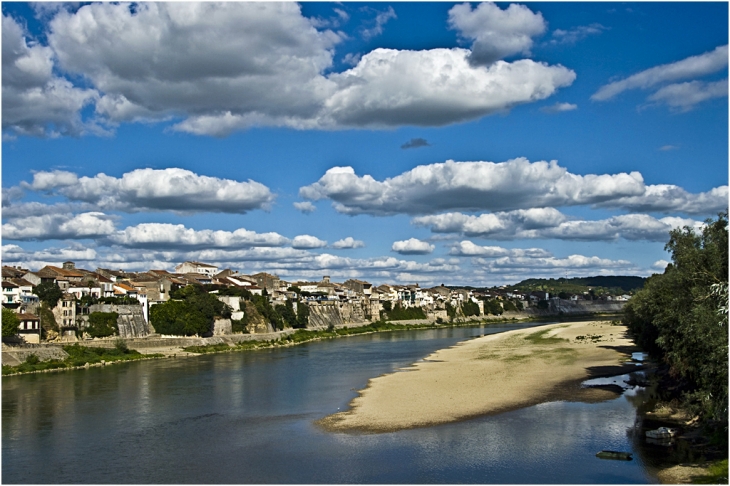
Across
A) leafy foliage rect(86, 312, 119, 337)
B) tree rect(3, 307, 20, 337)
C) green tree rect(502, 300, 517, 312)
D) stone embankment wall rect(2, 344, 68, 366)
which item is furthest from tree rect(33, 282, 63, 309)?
green tree rect(502, 300, 517, 312)

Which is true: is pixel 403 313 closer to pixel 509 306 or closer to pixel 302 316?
pixel 302 316

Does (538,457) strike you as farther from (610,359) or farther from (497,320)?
(497,320)

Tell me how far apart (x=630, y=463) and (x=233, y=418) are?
598 inches

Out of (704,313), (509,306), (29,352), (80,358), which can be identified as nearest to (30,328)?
(80,358)

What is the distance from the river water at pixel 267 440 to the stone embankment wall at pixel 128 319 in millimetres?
19282

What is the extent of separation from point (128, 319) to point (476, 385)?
34.7 m

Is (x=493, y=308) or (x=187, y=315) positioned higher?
(x=187, y=315)

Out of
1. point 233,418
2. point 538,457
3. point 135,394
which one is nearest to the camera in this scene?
point 538,457

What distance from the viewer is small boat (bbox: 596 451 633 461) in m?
19.8

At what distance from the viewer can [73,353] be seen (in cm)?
4788

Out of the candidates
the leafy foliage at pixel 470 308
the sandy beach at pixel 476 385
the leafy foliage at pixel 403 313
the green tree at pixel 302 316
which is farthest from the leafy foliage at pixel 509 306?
the sandy beach at pixel 476 385

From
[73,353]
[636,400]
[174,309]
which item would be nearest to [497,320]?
[174,309]

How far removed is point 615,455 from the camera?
1989 centimetres

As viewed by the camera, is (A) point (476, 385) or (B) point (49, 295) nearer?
(A) point (476, 385)
